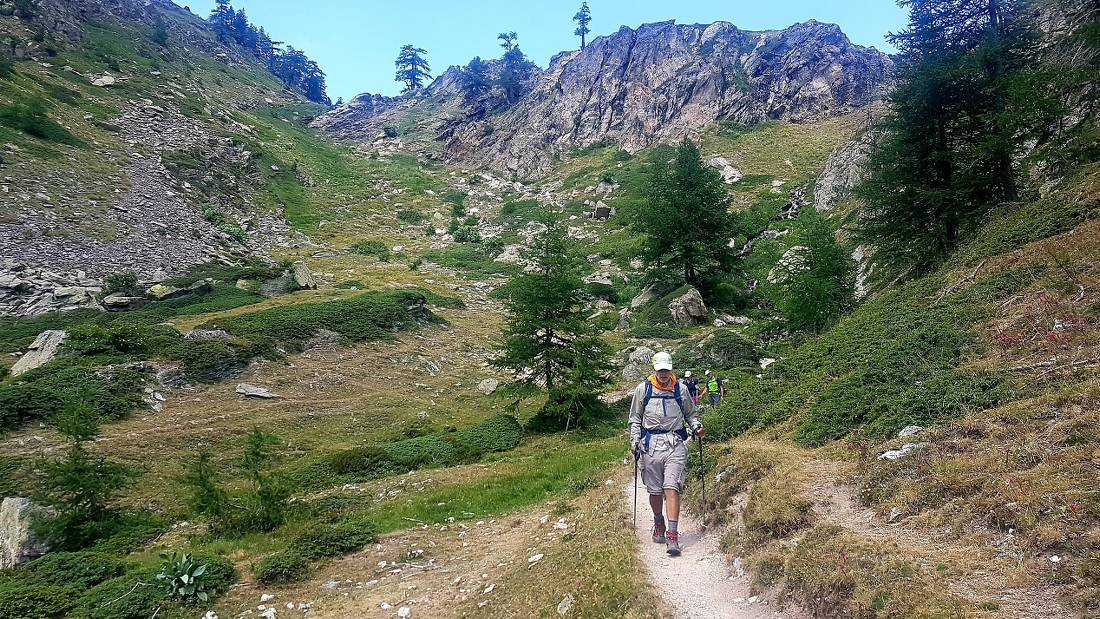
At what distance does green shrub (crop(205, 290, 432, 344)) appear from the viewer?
25614 mm

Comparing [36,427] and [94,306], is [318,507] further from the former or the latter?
[94,306]

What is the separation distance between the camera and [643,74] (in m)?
84.6

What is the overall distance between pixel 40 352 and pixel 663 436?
25000 millimetres

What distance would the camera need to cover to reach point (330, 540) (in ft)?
33.2

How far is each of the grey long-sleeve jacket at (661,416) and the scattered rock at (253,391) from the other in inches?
737

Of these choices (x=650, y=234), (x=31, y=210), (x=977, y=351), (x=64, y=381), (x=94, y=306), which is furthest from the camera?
(x=650, y=234)

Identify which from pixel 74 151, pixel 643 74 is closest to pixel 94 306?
pixel 74 151

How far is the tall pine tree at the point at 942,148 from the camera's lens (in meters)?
18.6

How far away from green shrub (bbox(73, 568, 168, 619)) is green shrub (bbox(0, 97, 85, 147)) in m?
44.2

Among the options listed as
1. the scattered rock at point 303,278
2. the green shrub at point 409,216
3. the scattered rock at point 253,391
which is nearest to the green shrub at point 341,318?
the scattered rock at point 253,391

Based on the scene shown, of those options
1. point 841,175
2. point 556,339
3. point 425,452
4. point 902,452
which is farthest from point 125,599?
point 841,175

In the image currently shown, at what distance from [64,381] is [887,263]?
3195cm

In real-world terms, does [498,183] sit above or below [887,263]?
above

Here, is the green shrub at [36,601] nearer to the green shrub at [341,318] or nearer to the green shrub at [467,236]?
the green shrub at [341,318]
